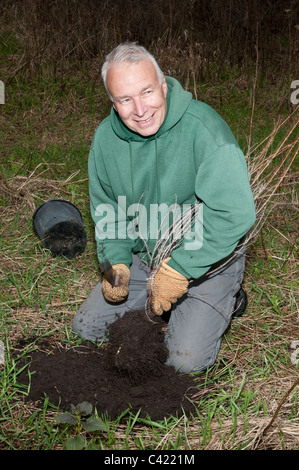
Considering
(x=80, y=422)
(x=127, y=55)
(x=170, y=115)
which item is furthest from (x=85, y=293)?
(x=127, y=55)

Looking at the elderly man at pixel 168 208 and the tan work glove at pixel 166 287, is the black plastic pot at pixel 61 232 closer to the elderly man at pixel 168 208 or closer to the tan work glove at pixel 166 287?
the elderly man at pixel 168 208

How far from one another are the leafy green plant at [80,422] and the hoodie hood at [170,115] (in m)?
1.17

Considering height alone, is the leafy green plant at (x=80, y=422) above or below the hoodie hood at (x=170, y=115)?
below

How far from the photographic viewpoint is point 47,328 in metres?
2.63

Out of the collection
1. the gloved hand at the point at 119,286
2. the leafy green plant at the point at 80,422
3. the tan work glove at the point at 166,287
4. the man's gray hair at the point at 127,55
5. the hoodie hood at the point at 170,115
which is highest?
the man's gray hair at the point at 127,55

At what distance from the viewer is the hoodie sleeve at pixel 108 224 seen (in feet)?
8.50

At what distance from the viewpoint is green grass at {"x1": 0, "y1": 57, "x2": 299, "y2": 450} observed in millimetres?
1990

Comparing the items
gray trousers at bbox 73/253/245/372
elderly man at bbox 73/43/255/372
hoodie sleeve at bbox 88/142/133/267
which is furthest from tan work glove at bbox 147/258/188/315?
hoodie sleeve at bbox 88/142/133/267

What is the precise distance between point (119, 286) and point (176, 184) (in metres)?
0.57

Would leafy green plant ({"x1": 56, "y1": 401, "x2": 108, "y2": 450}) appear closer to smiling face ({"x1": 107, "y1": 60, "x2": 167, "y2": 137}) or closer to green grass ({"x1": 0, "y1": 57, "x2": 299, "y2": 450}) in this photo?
green grass ({"x1": 0, "y1": 57, "x2": 299, "y2": 450})

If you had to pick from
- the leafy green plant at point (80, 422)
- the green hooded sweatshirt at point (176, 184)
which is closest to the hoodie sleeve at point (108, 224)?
the green hooded sweatshirt at point (176, 184)
